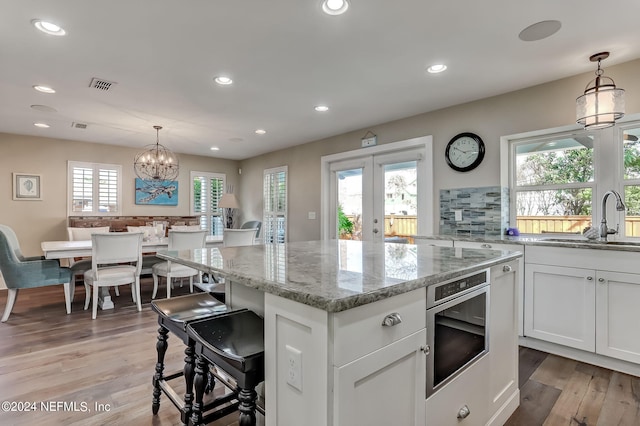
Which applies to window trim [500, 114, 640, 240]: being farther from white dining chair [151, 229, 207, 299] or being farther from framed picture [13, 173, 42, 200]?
framed picture [13, 173, 42, 200]

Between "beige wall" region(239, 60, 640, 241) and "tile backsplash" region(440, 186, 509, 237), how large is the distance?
9 cm

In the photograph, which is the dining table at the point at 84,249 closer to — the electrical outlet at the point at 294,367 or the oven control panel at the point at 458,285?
the electrical outlet at the point at 294,367

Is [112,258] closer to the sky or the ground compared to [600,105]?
closer to the ground

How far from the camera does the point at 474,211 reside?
3430 mm

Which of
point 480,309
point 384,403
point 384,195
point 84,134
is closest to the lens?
point 384,403

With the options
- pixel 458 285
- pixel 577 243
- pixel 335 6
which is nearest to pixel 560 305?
pixel 577 243

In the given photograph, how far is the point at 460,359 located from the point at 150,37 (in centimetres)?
273

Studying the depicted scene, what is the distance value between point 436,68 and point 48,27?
9.35 feet

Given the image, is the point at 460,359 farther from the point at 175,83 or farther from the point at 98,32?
the point at 175,83

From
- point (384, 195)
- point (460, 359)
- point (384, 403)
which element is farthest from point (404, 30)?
point (384, 195)

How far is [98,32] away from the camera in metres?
2.15

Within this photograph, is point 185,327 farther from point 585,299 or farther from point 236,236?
point 236,236

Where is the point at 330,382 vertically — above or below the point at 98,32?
below

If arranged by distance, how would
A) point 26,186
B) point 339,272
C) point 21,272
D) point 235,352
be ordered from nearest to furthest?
point 235,352 → point 339,272 → point 21,272 → point 26,186
